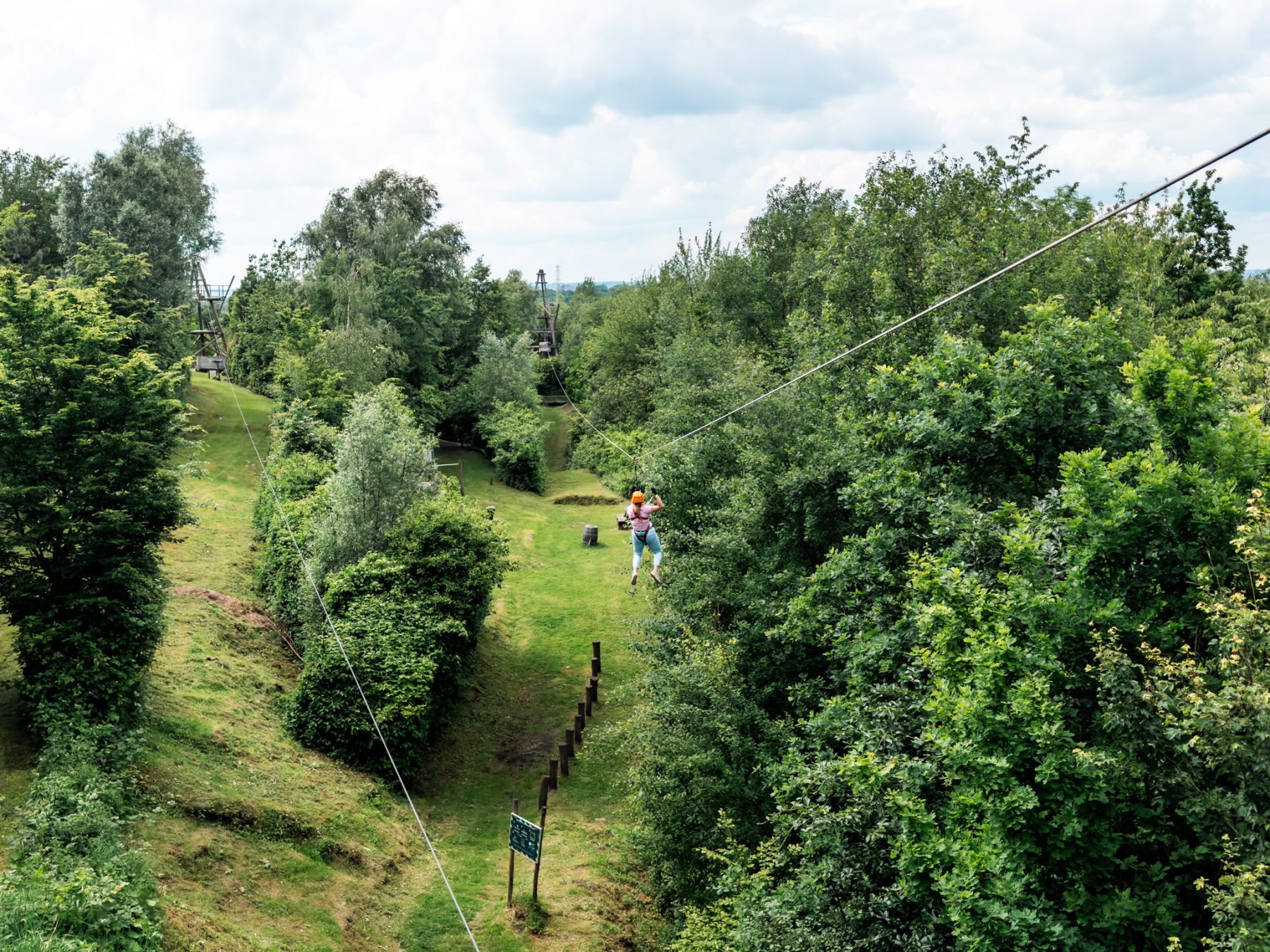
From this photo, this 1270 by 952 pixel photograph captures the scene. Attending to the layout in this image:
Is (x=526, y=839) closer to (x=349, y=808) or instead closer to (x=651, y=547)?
(x=349, y=808)

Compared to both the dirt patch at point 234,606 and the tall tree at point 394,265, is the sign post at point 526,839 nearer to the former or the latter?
the dirt patch at point 234,606

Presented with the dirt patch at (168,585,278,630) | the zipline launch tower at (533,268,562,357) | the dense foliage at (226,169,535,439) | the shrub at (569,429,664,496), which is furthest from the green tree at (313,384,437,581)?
the zipline launch tower at (533,268,562,357)

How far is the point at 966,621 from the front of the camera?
11.3m

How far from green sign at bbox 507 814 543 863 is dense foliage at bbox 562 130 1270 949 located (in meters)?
2.14

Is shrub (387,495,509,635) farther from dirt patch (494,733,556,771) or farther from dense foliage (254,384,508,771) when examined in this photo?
dirt patch (494,733,556,771)

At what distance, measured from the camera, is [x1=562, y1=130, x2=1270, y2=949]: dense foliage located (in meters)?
9.13

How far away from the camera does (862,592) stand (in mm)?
14484

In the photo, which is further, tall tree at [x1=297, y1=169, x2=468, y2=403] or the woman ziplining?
tall tree at [x1=297, y1=169, x2=468, y2=403]

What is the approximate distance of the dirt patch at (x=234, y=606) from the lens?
2512cm

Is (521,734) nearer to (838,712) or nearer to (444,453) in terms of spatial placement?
(838,712)

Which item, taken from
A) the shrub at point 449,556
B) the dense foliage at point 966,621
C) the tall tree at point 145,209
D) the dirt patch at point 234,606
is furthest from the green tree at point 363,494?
the tall tree at point 145,209

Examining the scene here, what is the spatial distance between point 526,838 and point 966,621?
9315 mm

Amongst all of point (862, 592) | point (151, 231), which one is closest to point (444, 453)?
point (151, 231)

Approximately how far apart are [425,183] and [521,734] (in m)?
43.6
